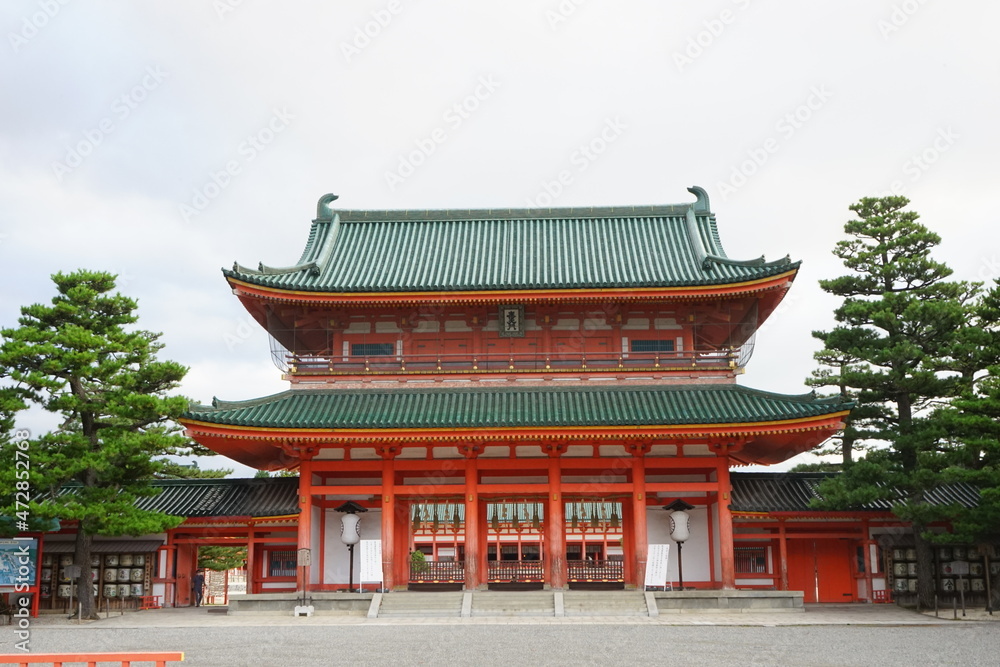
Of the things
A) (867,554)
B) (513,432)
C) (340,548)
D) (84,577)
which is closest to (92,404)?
(84,577)

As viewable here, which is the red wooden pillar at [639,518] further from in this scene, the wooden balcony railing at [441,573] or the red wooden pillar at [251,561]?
the red wooden pillar at [251,561]

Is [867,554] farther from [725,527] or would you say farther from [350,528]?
[350,528]

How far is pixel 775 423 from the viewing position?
25.3 m

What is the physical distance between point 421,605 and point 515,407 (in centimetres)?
664

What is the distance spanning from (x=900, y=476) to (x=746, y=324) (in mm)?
7018

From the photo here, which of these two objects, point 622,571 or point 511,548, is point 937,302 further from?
point 511,548

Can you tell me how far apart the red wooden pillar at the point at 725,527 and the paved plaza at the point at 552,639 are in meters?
2.21

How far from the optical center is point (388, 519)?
26.9 metres

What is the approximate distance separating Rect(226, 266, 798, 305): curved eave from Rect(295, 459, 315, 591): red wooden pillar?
537 centimetres

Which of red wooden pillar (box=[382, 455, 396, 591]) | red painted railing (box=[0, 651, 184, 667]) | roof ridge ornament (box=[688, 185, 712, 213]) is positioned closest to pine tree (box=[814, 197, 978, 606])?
roof ridge ornament (box=[688, 185, 712, 213])

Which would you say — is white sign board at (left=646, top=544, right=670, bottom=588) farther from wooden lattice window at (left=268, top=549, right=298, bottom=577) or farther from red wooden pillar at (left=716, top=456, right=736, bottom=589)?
wooden lattice window at (left=268, top=549, right=298, bottom=577)

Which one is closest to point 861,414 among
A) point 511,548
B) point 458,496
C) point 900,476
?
point 900,476

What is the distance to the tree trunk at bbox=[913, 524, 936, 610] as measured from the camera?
2680 centimetres

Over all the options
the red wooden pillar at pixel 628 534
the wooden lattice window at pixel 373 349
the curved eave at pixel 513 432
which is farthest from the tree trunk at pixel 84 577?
the red wooden pillar at pixel 628 534
